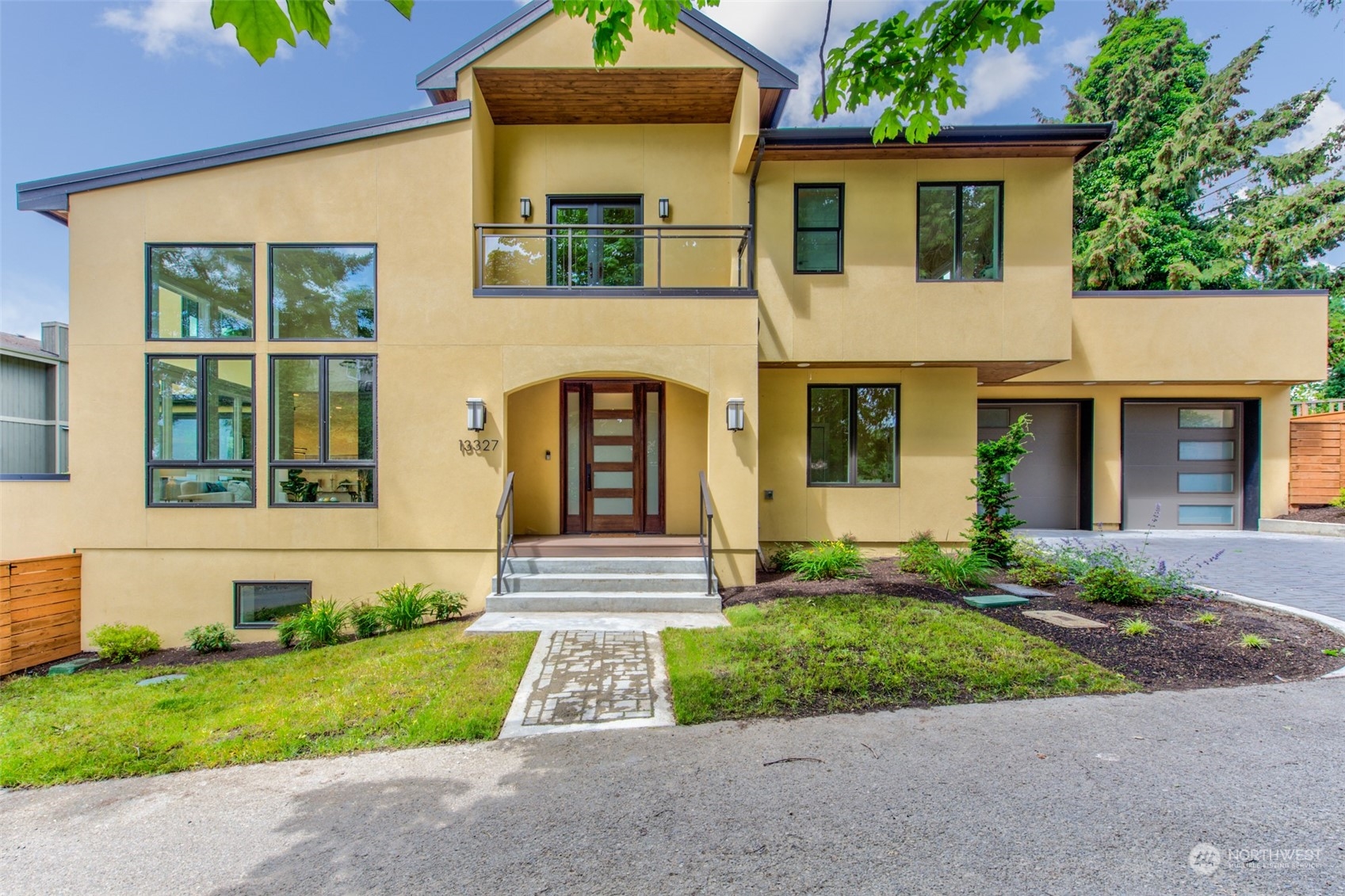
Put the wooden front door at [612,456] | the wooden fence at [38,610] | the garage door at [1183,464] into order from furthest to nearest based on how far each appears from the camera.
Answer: the garage door at [1183,464] < the wooden front door at [612,456] < the wooden fence at [38,610]

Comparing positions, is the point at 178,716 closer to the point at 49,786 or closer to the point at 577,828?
the point at 49,786

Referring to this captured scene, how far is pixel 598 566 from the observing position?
7336 mm

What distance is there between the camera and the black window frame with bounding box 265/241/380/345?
24.9ft

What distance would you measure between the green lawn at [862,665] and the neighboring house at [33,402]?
16.4m

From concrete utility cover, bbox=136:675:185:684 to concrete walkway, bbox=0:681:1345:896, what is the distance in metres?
2.69

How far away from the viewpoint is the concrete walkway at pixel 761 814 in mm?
2457

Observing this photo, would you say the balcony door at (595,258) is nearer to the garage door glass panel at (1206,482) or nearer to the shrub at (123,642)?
the shrub at (123,642)

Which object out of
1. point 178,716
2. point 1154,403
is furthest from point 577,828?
point 1154,403

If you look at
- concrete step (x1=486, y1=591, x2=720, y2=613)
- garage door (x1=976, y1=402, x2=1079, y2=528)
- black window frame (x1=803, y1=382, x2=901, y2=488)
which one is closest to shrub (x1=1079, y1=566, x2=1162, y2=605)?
black window frame (x1=803, y1=382, x2=901, y2=488)

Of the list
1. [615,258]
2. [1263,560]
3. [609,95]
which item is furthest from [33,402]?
[1263,560]

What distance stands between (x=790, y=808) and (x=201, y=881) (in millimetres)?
2708

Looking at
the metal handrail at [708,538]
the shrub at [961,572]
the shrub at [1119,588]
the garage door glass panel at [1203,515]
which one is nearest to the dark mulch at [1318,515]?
the garage door glass panel at [1203,515]

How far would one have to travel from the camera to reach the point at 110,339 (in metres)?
7.47

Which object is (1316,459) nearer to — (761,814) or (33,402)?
(761,814)
